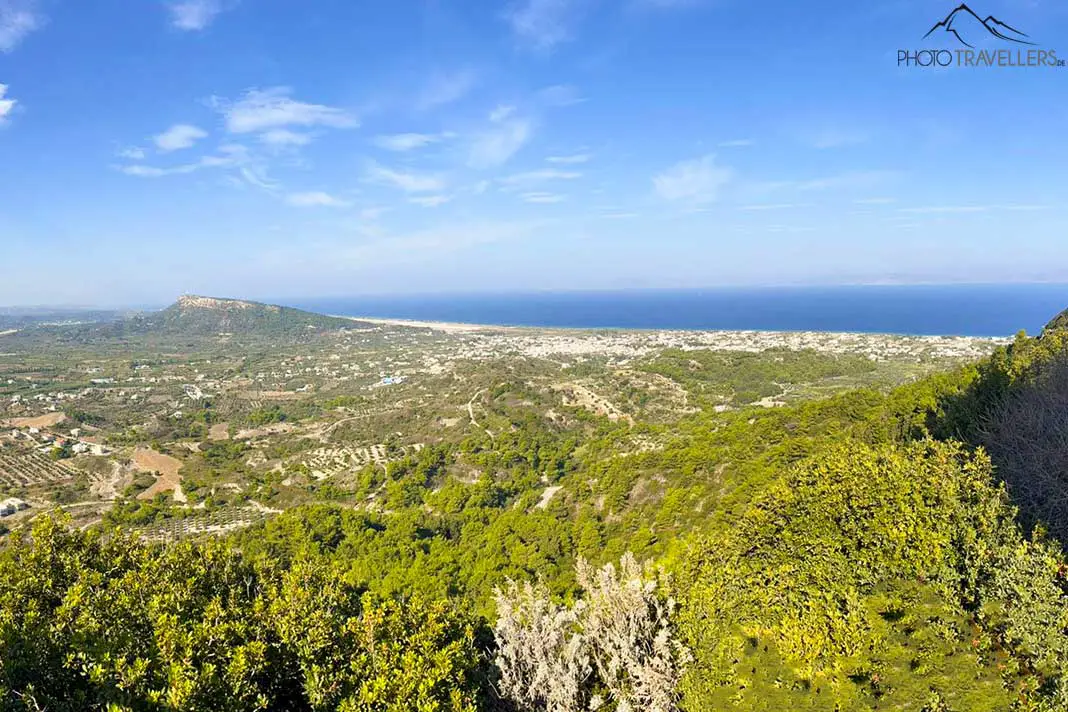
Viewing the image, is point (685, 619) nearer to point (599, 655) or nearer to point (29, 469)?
point (599, 655)

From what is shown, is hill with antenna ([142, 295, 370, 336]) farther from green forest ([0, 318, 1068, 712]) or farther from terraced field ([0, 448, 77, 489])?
green forest ([0, 318, 1068, 712])

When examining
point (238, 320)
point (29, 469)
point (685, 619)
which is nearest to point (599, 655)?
point (685, 619)

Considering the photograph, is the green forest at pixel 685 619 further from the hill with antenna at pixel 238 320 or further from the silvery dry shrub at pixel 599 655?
the hill with antenna at pixel 238 320

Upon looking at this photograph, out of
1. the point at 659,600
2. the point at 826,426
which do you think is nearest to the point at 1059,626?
the point at 659,600

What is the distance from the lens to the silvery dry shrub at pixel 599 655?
882 cm

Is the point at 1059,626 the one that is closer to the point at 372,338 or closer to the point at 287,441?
the point at 287,441

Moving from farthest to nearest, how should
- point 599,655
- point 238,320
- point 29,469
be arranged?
point 238,320, point 29,469, point 599,655

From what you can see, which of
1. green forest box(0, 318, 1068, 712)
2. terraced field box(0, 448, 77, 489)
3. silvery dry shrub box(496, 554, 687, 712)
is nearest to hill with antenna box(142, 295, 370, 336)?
terraced field box(0, 448, 77, 489)

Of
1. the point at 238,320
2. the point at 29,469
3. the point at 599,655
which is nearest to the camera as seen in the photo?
the point at 599,655

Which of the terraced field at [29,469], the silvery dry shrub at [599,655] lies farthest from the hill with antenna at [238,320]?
the silvery dry shrub at [599,655]

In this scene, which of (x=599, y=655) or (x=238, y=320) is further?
(x=238, y=320)

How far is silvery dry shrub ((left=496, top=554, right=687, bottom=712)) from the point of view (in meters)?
8.82

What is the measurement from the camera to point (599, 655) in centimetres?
995

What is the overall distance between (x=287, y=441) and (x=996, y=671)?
5892 centimetres
